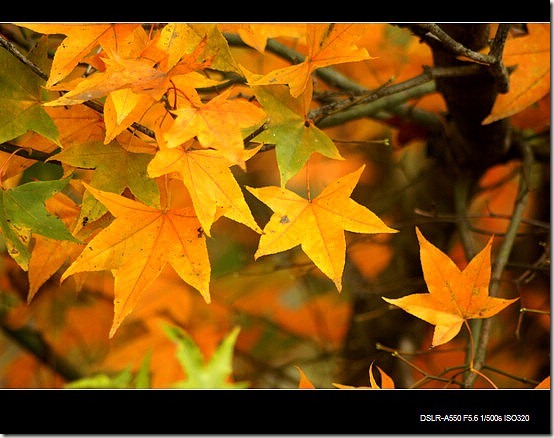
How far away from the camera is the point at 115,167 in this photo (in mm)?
697

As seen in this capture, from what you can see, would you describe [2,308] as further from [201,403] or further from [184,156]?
[184,156]

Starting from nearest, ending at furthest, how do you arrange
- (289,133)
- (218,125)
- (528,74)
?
(218,125)
(289,133)
(528,74)

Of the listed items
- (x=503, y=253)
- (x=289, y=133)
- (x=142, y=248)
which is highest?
(x=289, y=133)

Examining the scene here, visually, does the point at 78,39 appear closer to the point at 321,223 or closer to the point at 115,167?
the point at 115,167

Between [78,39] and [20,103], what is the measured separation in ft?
0.33

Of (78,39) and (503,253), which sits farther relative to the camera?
(503,253)

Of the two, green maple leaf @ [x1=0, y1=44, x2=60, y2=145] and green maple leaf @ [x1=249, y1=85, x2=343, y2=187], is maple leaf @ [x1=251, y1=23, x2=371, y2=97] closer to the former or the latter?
green maple leaf @ [x1=249, y1=85, x2=343, y2=187]

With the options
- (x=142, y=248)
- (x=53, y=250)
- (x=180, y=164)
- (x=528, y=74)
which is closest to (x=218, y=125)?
(x=180, y=164)

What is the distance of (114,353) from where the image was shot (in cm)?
131

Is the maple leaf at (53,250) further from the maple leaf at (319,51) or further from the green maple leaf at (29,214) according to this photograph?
the maple leaf at (319,51)

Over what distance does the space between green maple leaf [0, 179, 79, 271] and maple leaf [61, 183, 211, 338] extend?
1.6 inches

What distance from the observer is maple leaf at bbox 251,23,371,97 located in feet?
2.15

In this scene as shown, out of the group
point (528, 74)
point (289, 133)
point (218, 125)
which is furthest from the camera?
point (528, 74)

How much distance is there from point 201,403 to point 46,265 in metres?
0.23
